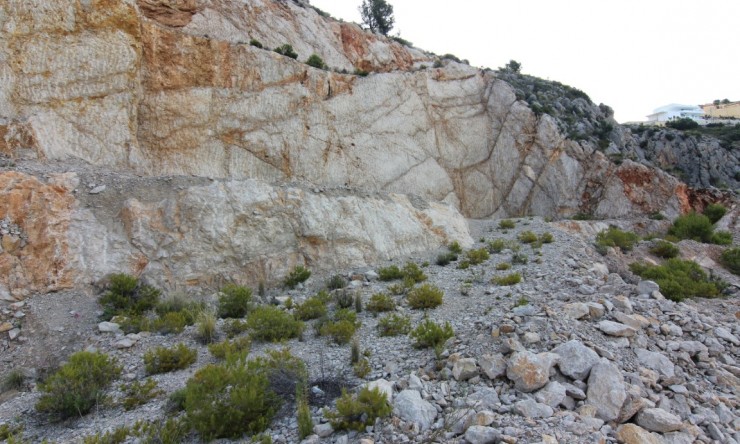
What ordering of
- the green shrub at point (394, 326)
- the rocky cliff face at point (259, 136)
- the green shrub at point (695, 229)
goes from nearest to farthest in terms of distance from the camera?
1. the green shrub at point (394, 326)
2. the rocky cliff face at point (259, 136)
3. the green shrub at point (695, 229)

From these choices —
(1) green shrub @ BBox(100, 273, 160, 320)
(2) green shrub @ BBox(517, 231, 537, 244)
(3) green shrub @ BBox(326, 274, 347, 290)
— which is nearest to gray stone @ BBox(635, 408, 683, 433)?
(3) green shrub @ BBox(326, 274, 347, 290)

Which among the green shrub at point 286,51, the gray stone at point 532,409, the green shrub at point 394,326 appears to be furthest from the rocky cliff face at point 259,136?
the gray stone at point 532,409

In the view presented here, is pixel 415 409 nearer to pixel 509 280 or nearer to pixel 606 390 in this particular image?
pixel 606 390

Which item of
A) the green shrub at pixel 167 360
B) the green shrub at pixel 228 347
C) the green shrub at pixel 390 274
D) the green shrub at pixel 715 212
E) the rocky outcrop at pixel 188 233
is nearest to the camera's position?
the green shrub at pixel 167 360

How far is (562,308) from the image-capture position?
280 inches

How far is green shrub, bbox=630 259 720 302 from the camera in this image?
358 inches

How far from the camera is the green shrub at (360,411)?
15.3 feet

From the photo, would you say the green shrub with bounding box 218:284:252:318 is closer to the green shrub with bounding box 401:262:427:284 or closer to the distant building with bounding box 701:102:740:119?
the green shrub with bounding box 401:262:427:284

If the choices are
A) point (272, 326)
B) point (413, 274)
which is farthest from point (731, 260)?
point (272, 326)

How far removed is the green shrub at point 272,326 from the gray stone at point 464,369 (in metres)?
3.65

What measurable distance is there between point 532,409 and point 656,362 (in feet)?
7.94

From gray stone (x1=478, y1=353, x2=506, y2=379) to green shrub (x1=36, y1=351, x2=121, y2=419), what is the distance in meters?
5.47

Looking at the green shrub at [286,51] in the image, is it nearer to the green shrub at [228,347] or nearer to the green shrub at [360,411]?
the green shrub at [228,347]

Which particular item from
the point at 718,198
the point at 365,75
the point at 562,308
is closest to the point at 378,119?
the point at 365,75
